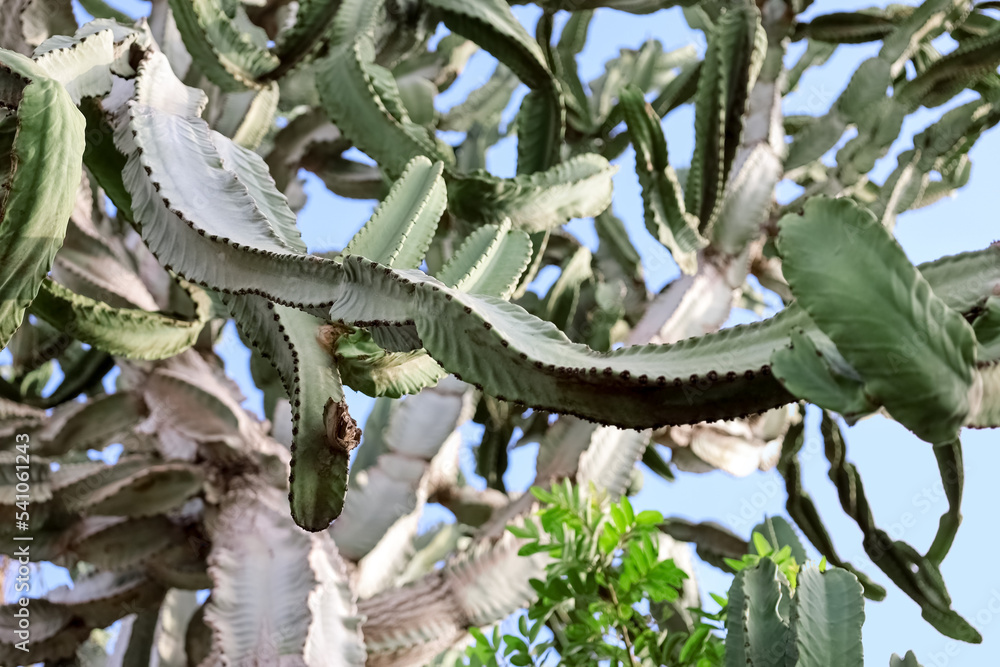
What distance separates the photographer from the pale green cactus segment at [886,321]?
0.45 meters

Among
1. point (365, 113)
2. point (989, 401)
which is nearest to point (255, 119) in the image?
point (365, 113)

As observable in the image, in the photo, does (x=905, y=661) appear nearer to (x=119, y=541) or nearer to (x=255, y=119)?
(x=119, y=541)

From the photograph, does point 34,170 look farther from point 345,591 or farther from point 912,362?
point 345,591

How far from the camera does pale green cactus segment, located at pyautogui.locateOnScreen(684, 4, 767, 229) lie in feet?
4.85

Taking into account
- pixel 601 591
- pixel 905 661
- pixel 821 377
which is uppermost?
pixel 821 377

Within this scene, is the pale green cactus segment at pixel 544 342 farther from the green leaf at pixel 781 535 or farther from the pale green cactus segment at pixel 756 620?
the green leaf at pixel 781 535

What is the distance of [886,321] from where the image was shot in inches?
17.8

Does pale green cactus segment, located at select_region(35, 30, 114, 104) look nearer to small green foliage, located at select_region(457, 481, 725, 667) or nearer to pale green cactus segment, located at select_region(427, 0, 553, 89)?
pale green cactus segment, located at select_region(427, 0, 553, 89)

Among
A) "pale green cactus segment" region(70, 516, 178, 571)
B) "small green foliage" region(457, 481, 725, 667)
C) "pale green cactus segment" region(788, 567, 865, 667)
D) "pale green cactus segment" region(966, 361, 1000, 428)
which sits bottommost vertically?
"pale green cactus segment" region(70, 516, 178, 571)

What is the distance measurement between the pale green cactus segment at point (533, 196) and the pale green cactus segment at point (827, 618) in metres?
0.56

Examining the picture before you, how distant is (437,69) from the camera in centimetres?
207

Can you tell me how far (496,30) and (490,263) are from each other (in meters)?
0.52


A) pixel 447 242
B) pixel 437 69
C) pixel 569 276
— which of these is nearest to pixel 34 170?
pixel 447 242

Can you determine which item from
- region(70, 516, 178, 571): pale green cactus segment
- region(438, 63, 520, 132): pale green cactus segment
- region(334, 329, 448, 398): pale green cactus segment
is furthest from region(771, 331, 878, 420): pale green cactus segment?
region(438, 63, 520, 132): pale green cactus segment
